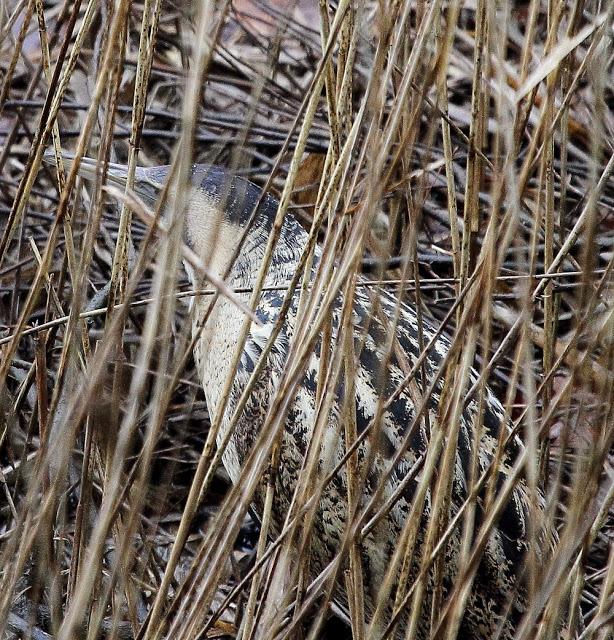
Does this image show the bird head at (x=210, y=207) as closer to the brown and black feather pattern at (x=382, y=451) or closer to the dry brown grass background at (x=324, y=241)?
the brown and black feather pattern at (x=382, y=451)

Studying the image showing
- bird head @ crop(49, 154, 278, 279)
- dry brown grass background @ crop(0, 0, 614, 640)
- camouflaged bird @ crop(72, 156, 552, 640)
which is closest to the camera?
dry brown grass background @ crop(0, 0, 614, 640)

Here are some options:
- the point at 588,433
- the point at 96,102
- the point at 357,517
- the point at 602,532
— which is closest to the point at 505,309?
the point at 588,433

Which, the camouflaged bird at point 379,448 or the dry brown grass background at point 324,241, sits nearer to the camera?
the dry brown grass background at point 324,241

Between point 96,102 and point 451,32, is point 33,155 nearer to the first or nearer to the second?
point 96,102

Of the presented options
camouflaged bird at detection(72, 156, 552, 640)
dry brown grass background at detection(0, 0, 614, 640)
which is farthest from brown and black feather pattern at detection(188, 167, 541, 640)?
dry brown grass background at detection(0, 0, 614, 640)

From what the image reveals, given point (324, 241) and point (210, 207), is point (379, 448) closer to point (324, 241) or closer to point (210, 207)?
point (324, 241)

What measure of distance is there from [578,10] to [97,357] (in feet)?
1.48

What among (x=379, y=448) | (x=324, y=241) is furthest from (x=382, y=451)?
(x=324, y=241)

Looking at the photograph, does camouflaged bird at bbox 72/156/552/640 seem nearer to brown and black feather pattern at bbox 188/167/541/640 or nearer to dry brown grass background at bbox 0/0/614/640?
brown and black feather pattern at bbox 188/167/541/640

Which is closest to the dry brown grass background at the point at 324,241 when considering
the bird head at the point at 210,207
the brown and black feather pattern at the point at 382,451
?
the brown and black feather pattern at the point at 382,451

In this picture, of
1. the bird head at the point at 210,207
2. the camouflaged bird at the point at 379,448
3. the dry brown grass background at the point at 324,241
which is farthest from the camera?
the bird head at the point at 210,207

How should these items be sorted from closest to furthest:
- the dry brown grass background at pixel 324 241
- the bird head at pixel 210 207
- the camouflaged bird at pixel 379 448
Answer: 1. the dry brown grass background at pixel 324 241
2. the camouflaged bird at pixel 379 448
3. the bird head at pixel 210 207

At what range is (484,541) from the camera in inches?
30.0

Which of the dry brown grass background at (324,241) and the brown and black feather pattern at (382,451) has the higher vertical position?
the dry brown grass background at (324,241)
